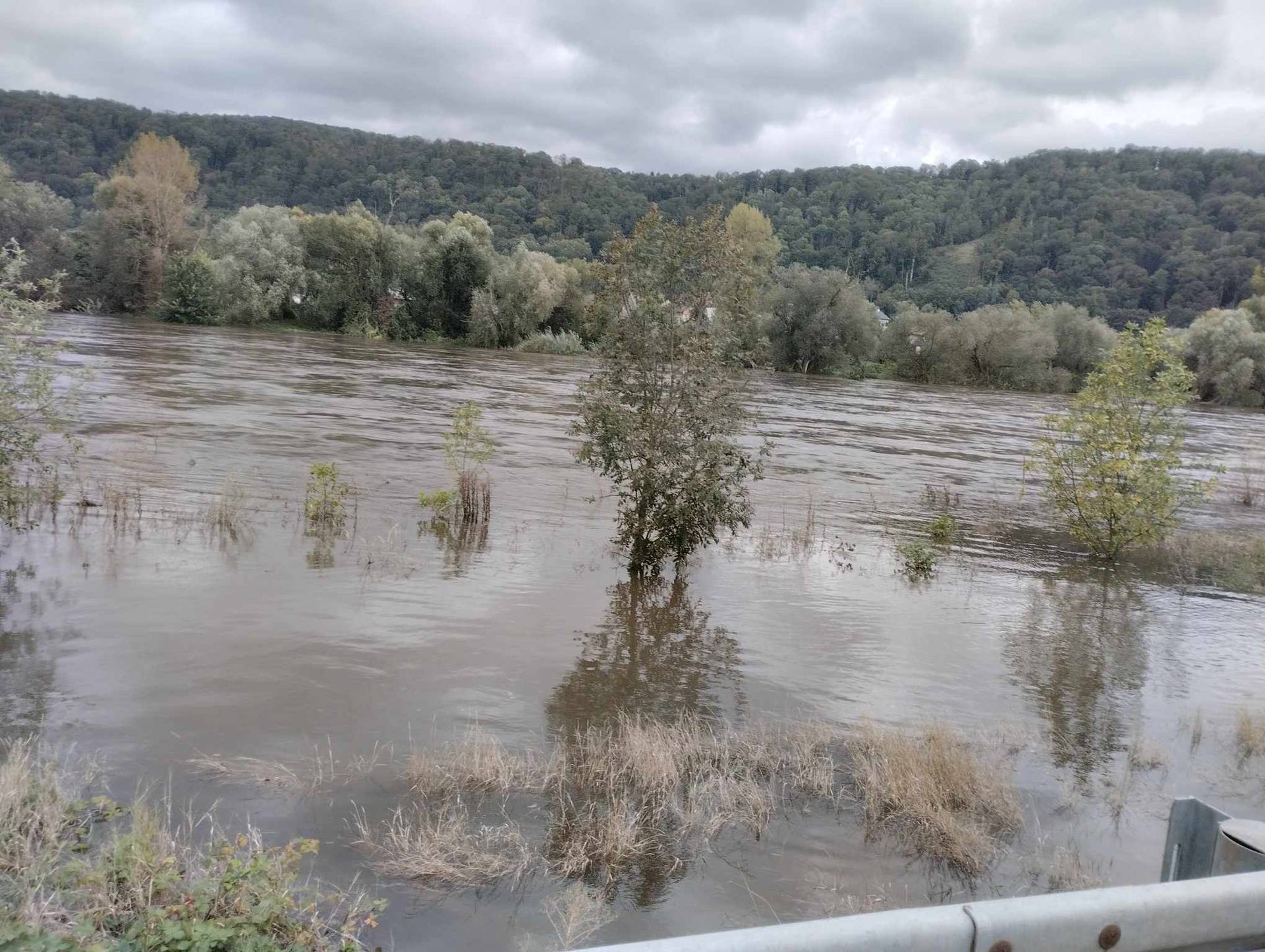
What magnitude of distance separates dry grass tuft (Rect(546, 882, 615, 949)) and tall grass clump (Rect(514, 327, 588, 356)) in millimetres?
64405

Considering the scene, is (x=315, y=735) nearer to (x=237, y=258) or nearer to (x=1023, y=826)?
(x=1023, y=826)

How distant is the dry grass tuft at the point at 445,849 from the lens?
5.52 meters

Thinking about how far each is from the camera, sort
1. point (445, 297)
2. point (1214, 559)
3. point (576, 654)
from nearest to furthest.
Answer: point (576, 654) < point (1214, 559) < point (445, 297)

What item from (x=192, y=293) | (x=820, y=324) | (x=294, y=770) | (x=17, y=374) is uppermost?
(x=820, y=324)

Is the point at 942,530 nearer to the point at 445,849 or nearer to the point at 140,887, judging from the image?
the point at 445,849

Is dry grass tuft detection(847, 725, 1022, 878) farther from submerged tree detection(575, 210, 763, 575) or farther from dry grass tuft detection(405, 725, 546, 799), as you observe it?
submerged tree detection(575, 210, 763, 575)

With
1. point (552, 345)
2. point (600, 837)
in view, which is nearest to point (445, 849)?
point (600, 837)

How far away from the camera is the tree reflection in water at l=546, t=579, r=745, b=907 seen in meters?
5.95

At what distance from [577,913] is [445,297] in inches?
2847

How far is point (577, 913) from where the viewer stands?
5066mm

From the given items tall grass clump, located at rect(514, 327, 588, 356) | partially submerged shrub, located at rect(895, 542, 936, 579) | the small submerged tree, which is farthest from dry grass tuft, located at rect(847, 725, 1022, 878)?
tall grass clump, located at rect(514, 327, 588, 356)

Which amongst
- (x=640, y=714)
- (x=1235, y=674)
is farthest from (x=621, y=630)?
(x=1235, y=674)

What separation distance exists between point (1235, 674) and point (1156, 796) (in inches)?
165

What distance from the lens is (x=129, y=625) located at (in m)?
9.57
